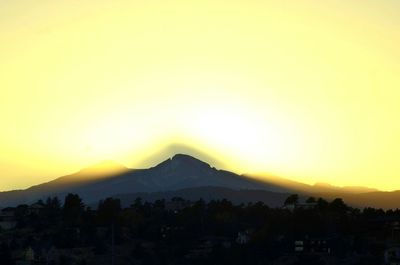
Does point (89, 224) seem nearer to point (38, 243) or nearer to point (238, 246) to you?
point (38, 243)

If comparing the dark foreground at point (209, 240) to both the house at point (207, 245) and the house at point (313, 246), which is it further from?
the house at point (207, 245)

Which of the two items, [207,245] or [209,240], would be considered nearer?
[207,245]

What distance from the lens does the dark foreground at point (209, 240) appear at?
174750mm

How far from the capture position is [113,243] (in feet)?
607

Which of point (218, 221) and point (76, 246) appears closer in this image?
point (76, 246)

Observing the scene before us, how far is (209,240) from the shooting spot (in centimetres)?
18788

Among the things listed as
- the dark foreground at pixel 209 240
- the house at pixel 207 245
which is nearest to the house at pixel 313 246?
the dark foreground at pixel 209 240

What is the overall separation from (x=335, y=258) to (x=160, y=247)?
31769 mm

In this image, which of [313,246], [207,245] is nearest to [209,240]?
[207,245]

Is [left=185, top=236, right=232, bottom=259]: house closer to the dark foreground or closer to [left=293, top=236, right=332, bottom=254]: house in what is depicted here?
the dark foreground

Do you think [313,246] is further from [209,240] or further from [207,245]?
[209,240]

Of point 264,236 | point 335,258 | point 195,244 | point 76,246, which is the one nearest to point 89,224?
point 76,246

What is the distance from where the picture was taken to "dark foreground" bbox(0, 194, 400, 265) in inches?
6880

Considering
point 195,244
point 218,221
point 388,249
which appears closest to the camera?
point 388,249
